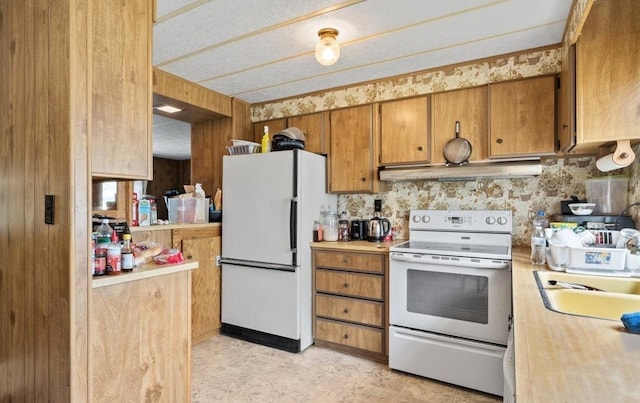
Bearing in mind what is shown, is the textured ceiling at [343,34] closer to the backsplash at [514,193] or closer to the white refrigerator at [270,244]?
the white refrigerator at [270,244]

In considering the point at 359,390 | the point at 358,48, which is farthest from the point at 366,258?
the point at 358,48

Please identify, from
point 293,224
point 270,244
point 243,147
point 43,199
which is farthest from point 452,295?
point 43,199

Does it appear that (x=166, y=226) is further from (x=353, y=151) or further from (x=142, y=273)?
(x=353, y=151)

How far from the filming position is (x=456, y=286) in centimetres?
225

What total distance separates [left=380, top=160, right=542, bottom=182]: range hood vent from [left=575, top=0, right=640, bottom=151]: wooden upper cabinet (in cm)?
53

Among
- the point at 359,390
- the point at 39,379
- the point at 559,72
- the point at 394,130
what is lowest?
the point at 359,390

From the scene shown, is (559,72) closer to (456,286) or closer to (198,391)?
(456,286)

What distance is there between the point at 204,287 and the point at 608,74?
3.14 m

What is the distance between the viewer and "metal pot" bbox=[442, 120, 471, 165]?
8.44 ft

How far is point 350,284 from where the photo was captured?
2.68m

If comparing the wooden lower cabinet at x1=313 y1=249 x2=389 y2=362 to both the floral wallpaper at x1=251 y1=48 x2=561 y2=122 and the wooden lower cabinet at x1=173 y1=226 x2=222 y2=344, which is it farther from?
the floral wallpaper at x1=251 y1=48 x2=561 y2=122

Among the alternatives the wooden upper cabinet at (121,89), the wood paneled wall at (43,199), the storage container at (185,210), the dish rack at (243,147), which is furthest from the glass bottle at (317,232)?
the wood paneled wall at (43,199)

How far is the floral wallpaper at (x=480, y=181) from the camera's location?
2371 mm

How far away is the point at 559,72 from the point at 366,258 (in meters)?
1.85
